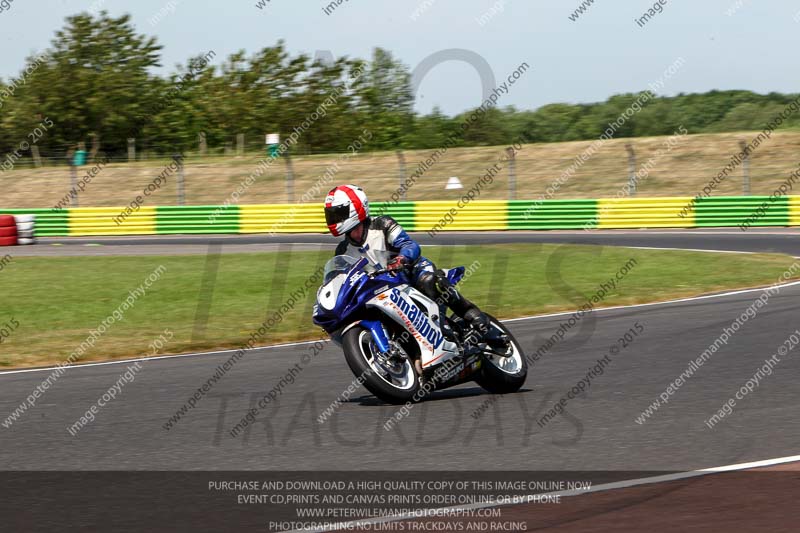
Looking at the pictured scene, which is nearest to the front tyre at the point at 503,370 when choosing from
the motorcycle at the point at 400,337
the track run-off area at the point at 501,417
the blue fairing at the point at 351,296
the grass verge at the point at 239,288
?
the motorcycle at the point at 400,337

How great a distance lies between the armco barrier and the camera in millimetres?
30500

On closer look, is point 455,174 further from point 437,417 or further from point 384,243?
point 437,417

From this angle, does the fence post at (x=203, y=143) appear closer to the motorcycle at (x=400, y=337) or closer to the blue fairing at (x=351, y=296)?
the motorcycle at (x=400, y=337)

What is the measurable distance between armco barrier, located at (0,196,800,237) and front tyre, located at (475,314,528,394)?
22.6 metres

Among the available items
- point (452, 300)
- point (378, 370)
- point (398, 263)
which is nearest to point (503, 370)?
point (452, 300)

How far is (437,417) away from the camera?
7.86m

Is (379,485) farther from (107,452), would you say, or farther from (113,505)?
(107,452)

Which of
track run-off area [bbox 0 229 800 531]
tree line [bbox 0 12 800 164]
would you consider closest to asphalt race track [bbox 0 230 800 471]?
A: track run-off area [bbox 0 229 800 531]

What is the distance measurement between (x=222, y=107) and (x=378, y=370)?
55.9 meters

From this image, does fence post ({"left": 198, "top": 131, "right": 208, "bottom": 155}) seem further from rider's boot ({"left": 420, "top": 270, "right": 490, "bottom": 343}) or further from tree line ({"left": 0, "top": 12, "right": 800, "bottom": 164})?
rider's boot ({"left": 420, "top": 270, "right": 490, "bottom": 343})

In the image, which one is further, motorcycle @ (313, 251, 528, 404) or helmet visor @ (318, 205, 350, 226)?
helmet visor @ (318, 205, 350, 226)

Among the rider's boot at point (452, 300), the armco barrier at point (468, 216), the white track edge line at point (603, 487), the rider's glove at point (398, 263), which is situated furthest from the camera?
the armco barrier at point (468, 216)

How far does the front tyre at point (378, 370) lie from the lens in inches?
311

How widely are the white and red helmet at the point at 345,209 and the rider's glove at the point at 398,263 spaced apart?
0.43m
